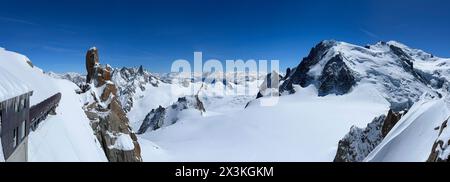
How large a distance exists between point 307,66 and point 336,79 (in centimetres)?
2520

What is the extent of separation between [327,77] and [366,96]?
16.4 meters

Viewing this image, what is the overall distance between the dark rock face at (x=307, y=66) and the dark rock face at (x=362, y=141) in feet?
247

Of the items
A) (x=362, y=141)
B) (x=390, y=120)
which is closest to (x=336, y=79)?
(x=362, y=141)

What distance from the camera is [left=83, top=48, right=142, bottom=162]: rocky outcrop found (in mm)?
41438

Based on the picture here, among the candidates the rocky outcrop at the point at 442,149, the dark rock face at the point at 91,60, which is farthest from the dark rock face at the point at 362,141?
the dark rock face at the point at 91,60

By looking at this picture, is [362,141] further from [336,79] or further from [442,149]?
[336,79]

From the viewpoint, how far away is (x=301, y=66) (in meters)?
139

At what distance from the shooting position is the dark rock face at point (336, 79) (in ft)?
347

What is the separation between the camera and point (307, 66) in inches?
5236

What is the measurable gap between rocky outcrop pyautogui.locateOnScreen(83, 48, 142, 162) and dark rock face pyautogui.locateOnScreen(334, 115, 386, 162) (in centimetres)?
2341

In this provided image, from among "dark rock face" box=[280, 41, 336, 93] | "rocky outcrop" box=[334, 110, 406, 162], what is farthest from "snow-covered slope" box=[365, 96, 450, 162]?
"dark rock face" box=[280, 41, 336, 93]
